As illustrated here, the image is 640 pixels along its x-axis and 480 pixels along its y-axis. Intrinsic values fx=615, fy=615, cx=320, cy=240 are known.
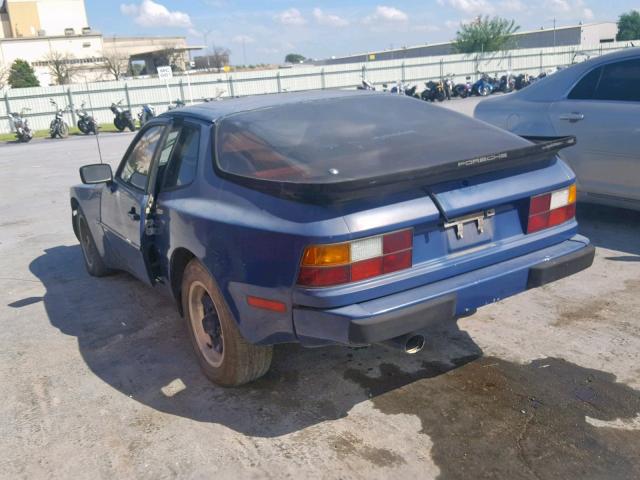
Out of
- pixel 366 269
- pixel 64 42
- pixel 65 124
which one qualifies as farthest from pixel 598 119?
pixel 64 42

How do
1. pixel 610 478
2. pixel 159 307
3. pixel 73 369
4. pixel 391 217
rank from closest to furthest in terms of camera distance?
pixel 610 478
pixel 391 217
pixel 73 369
pixel 159 307

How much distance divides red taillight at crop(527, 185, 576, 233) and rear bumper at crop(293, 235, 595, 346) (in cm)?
17

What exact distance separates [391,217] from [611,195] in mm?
3660

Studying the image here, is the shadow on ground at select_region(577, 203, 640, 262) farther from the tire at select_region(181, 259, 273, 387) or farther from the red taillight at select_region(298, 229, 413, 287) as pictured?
the tire at select_region(181, 259, 273, 387)

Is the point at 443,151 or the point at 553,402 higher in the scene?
the point at 443,151

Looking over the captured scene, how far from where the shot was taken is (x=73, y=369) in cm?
383

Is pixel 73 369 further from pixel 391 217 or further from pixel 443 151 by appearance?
pixel 443 151

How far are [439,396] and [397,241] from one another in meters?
0.96

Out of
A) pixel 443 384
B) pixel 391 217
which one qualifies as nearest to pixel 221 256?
pixel 391 217

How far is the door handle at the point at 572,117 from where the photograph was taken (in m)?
5.62

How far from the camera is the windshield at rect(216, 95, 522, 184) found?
119 inches

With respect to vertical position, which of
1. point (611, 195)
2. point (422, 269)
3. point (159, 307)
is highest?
point (422, 269)

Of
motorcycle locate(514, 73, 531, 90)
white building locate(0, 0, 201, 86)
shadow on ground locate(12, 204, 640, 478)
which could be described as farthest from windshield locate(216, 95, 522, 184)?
white building locate(0, 0, 201, 86)

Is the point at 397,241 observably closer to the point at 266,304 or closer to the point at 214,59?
the point at 266,304
